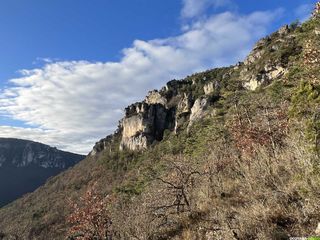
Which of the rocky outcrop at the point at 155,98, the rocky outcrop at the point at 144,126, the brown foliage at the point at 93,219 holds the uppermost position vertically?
the rocky outcrop at the point at 155,98

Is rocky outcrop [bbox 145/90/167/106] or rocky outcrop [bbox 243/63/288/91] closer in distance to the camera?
rocky outcrop [bbox 243/63/288/91]

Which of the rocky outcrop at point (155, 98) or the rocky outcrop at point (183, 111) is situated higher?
the rocky outcrop at point (155, 98)

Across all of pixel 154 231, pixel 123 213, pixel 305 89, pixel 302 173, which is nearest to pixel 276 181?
pixel 302 173

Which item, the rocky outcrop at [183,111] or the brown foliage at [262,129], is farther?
the rocky outcrop at [183,111]

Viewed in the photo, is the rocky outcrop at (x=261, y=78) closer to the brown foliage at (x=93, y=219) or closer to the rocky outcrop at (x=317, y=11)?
the brown foliage at (x=93, y=219)

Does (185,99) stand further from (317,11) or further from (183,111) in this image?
(317,11)

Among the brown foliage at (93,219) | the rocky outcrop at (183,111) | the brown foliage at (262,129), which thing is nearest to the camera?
the brown foliage at (93,219)

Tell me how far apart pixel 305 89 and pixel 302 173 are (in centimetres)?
162

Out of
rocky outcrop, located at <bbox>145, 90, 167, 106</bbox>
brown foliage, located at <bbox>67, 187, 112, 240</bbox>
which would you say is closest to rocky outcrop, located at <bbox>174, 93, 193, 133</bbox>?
rocky outcrop, located at <bbox>145, 90, 167, 106</bbox>

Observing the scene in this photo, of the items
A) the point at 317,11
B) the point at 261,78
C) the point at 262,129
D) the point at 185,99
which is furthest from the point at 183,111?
the point at 317,11

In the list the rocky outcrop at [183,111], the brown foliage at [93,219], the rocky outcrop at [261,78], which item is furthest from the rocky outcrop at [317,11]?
the rocky outcrop at [183,111]

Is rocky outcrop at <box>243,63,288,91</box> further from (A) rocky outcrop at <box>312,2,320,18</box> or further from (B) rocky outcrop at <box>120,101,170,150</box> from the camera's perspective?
(A) rocky outcrop at <box>312,2,320,18</box>

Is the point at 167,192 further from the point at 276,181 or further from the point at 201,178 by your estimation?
the point at 276,181

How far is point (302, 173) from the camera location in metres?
7.28
